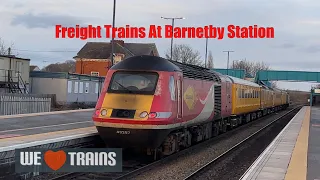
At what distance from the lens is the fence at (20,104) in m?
27.6

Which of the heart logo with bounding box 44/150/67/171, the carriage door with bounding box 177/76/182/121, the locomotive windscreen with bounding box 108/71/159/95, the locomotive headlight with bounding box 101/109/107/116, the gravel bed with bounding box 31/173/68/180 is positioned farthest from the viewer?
the carriage door with bounding box 177/76/182/121

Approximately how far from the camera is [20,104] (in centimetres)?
2942

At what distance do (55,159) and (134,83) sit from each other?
319cm

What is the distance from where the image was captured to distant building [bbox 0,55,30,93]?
132 feet

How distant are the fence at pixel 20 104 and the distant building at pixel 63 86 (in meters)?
12.1

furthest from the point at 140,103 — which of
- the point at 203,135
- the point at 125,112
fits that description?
the point at 203,135

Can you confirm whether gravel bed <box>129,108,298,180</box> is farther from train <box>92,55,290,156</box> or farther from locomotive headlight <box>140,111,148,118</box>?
locomotive headlight <box>140,111,148,118</box>

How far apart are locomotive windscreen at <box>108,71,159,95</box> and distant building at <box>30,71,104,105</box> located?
32037 mm

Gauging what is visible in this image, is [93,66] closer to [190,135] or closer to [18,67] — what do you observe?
[18,67]

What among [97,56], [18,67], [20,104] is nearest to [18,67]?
[18,67]

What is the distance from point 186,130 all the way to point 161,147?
192 centimetres

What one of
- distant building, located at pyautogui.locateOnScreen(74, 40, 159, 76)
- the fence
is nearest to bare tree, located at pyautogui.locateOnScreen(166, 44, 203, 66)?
distant building, located at pyautogui.locateOnScreen(74, 40, 159, 76)

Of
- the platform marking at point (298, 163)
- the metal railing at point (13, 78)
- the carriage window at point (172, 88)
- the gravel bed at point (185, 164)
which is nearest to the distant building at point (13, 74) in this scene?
the metal railing at point (13, 78)
